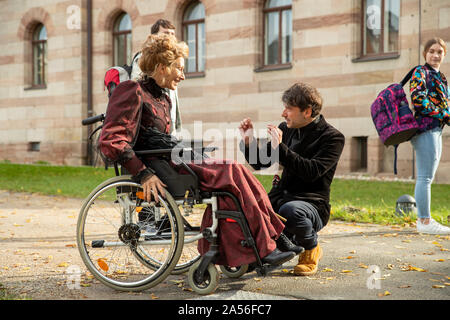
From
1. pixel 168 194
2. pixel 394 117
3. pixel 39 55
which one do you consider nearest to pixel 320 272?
pixel 168 194

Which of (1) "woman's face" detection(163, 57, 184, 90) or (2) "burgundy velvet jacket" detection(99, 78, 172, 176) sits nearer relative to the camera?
(2) "burgundy velvet jacket" detection(99, 78, 172, 176)

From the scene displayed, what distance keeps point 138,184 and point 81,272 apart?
1.14 m

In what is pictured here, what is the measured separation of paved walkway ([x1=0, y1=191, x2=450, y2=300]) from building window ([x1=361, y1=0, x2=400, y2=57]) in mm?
8193

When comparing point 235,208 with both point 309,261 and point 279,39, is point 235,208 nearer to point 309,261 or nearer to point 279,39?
point 309,261

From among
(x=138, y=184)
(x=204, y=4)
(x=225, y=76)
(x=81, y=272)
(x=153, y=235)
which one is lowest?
(x=81, y=272)

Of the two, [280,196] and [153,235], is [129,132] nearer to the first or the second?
[153,235]

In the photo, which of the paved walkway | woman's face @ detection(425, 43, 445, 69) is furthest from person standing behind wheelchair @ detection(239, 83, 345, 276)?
woman's face @ detection(425, 43, 445, 69)

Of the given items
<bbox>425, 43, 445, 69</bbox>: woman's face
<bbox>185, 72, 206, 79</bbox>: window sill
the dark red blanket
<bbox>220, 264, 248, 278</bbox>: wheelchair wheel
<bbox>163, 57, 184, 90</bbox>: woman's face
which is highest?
<bbox>185, 72, 206, 79</bbox>: window sill

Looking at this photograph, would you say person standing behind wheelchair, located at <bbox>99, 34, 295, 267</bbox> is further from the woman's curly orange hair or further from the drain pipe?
the drain pipe

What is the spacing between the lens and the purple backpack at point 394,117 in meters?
6.52

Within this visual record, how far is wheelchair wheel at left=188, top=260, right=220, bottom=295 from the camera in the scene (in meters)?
4.05

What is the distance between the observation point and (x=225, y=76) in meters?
17.0

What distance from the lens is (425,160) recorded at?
673 cm

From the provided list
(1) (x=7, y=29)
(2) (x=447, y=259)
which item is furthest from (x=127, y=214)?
(1) (x=7, y=29)
